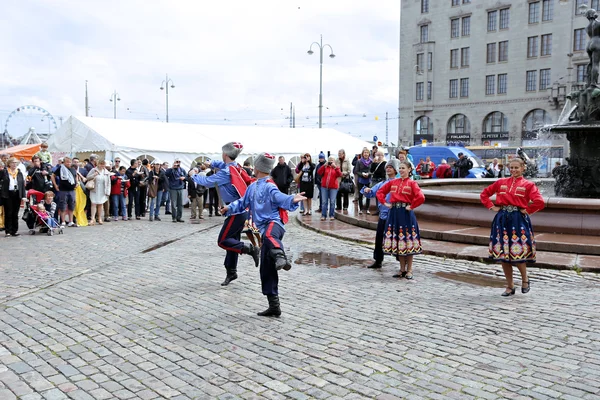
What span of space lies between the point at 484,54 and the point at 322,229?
49.4 metres

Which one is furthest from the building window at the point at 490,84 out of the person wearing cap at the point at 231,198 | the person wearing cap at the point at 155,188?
the person wearing cap at the point at 231,198

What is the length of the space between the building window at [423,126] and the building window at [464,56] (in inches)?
259

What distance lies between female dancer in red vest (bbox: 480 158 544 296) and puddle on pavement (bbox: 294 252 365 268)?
2583 mm

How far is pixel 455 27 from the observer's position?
5875 centimetres

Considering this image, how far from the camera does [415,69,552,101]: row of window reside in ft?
172

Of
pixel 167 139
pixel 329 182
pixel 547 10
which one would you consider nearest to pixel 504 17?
pixel 547 10

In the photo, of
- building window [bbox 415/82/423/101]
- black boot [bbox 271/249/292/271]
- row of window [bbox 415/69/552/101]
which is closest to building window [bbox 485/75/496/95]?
row of window [bbox 415/69/552/101]

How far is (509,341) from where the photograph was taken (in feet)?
16.9

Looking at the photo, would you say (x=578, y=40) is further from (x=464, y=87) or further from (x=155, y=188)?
(x=155, y=188)

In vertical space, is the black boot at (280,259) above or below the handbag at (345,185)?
below

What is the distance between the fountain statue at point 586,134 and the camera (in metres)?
13.7

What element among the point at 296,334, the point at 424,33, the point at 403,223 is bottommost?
the point at 296,334

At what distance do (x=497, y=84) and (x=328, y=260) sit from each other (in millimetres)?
51627

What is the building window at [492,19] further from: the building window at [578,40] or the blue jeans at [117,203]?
the blue jeans at [117,203]
